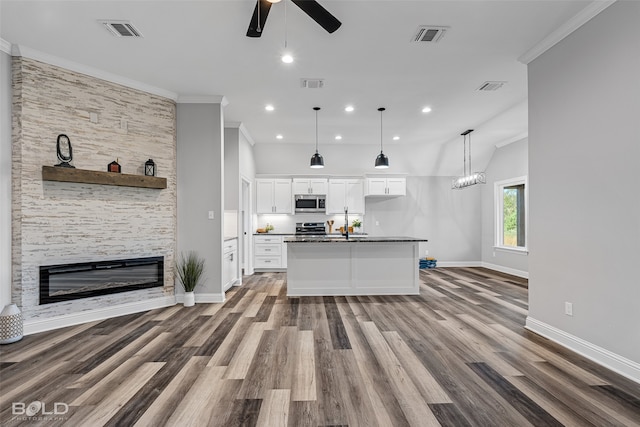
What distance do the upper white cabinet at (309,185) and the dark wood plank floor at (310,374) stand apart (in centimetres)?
411

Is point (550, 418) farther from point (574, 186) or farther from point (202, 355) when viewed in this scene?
point (202, 355)

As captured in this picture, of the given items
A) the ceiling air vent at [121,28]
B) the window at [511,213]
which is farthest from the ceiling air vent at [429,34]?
the window at [511,213]

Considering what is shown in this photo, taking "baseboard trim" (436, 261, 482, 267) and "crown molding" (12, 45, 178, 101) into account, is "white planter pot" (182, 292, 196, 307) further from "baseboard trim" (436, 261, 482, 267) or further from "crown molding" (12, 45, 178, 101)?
"baseboard trim" (436, 261, 482, 267)

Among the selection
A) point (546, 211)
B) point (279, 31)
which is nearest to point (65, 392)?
point (279, 31)

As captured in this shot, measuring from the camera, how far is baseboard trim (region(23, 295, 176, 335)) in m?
3.45

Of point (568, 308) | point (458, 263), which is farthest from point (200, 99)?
point (458, 263)

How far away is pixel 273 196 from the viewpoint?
7.70 metres

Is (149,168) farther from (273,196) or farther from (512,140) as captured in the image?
(512,140)

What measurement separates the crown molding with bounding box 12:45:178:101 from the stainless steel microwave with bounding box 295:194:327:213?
3814mm

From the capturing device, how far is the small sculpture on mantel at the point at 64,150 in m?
3.62

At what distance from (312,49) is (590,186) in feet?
9.67

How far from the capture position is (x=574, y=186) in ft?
9.50

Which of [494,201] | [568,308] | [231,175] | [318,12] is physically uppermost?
[318,12]

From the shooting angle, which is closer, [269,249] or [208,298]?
[208,298]
